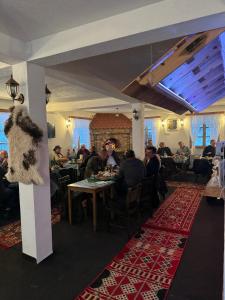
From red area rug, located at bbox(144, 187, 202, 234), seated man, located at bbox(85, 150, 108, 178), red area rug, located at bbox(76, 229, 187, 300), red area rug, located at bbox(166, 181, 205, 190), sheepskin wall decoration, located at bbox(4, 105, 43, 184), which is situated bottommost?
red area rug, located at bbox(76, 229, 187, 300)

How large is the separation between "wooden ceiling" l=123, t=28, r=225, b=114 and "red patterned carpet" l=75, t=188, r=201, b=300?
6.34ft

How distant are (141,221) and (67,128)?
617 cm

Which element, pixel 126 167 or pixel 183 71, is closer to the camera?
pixel 183 71

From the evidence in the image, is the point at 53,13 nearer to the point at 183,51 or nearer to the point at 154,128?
the point at 183,51

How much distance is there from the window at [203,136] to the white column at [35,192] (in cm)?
789

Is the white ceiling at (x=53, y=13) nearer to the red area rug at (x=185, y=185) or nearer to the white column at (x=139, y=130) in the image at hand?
the white column at (x=139, y=130)

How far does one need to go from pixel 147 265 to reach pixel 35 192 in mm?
1586

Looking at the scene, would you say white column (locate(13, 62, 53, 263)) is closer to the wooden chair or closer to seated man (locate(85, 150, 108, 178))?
the wooden chair

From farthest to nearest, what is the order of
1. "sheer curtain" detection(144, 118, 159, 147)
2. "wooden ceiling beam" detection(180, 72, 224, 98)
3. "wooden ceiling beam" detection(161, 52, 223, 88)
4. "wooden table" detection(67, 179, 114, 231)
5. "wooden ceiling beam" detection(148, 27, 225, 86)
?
"sheer curtain" detection(144, 118, 159, 147)
"wooden table" detection(67, 179, 114, 231)
"wooden ceiling beam" detection(180, 72, 224, 98)
"wooden ceiling beam" detection(161, 52, 223, 88)
"wooden ceiling beam" detection(148, 27, 225, 86)

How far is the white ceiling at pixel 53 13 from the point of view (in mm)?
1681

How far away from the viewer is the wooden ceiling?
156 cm

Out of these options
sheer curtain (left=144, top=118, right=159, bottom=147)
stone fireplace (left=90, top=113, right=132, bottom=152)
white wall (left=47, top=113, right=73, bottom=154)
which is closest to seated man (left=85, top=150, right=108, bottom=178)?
white wall (left=47, top=113, right=73, bottom=154)

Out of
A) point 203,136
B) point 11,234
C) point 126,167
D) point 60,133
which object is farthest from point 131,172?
point 203,136

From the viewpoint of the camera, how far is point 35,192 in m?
2.53
